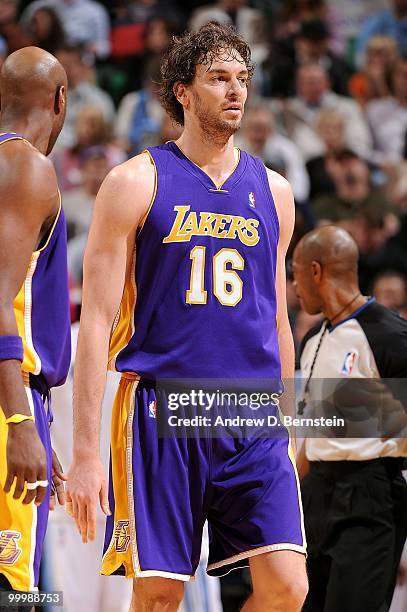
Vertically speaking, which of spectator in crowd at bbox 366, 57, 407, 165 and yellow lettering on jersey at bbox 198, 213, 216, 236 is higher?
spectator in crowd at bbox 366, 57, 407, 165

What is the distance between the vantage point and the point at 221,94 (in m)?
4.57

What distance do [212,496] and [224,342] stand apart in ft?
1.94

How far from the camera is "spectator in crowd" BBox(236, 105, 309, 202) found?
420 inches

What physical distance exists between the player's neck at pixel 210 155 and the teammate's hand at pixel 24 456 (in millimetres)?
1520

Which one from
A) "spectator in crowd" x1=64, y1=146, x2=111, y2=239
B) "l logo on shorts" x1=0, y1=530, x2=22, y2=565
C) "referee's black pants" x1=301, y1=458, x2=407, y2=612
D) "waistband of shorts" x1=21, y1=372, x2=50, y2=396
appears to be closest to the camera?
"l logo on shorts" x1=0, y1=530, x2=22, y2=565

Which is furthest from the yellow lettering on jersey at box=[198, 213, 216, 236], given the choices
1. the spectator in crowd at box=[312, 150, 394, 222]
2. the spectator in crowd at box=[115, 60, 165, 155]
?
the spectator in crowd at box=[115, 60, 165, 155]

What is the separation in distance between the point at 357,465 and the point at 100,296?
1.85m

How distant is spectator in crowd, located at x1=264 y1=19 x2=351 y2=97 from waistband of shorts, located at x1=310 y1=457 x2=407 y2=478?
724 centimetres

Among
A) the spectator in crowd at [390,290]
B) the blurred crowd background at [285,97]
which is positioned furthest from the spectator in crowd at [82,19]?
the spectator in crowd at [390,290]

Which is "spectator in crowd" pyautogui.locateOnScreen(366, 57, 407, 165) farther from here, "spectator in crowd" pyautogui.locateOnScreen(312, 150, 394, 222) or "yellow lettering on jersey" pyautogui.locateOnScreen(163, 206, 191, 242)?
"yellow lettering on jersey" pyautogui.locateOnScreen(163, 206, 191, 242)

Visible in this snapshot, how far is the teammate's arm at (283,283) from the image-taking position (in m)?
4.70

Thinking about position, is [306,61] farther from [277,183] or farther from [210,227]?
[210,227]

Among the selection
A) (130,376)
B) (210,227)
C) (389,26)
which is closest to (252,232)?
(210,227)

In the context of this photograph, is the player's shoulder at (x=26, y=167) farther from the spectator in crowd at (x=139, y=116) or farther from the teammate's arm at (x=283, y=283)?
the spectator in crowd at (x=139, y=116)
